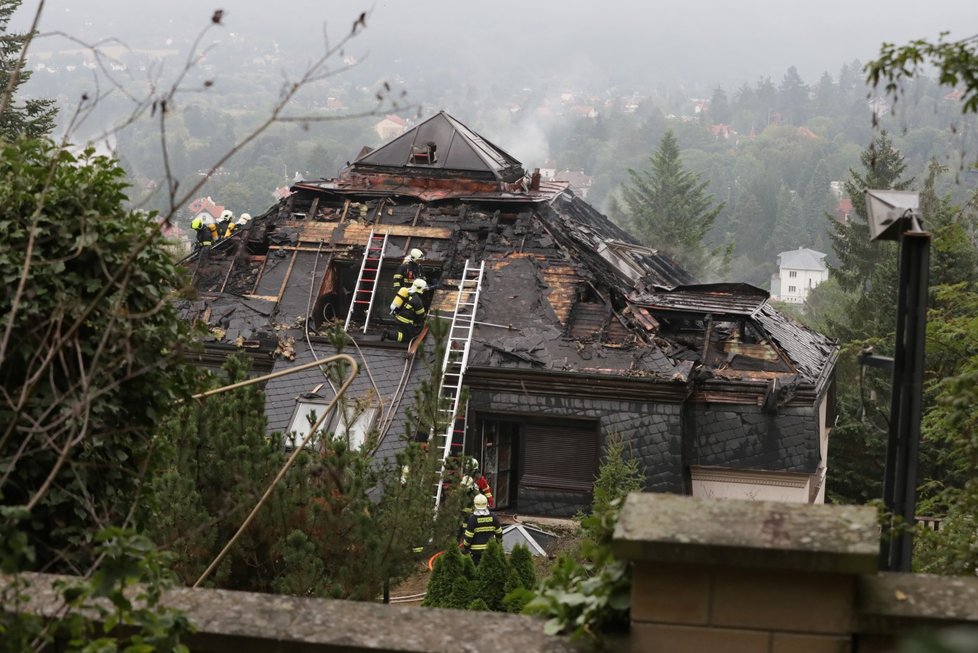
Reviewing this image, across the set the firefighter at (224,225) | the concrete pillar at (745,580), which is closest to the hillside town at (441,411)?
the concrete pillar at (745,580)

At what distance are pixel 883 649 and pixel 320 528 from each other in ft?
18.3

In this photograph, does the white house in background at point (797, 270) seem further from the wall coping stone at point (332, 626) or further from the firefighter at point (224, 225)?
the wall coping stone at point (332, 626)

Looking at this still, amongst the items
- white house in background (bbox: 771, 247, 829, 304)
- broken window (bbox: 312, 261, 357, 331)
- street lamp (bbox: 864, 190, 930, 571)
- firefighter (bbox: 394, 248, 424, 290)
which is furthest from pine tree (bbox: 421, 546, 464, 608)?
white house in background (bbox: 771, 247, 829, 304)

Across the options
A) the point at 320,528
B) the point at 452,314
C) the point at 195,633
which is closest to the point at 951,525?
the point at 320,528

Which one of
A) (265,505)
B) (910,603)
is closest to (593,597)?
(910,603)

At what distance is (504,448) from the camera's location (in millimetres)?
19484

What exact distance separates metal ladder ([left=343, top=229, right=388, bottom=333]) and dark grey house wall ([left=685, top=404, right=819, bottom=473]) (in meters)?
5.31

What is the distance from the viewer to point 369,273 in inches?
842

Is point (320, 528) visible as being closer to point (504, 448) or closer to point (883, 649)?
point (883, 649)

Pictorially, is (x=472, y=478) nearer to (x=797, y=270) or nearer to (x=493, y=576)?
(x=493, y=576)

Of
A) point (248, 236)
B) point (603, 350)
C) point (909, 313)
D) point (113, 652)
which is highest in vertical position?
point (248, 236)

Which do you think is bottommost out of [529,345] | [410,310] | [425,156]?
[529,345]

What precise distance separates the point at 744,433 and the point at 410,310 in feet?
17.1

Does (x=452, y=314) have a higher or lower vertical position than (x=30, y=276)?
higher
